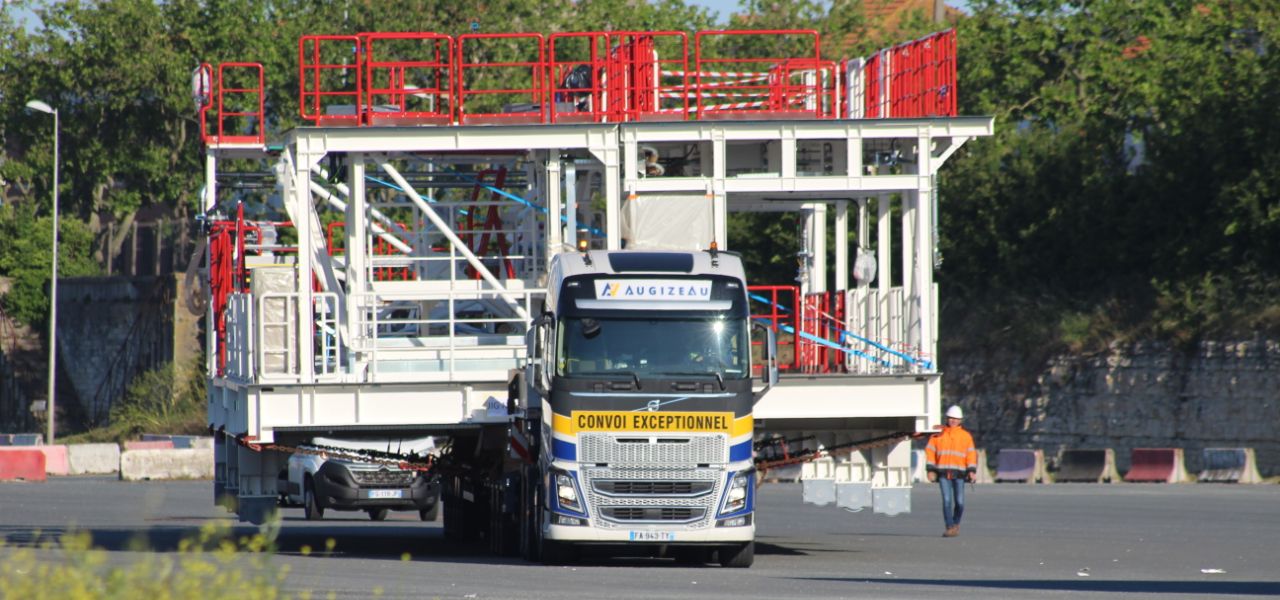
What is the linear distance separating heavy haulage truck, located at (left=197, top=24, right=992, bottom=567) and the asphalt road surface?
0.81 meters

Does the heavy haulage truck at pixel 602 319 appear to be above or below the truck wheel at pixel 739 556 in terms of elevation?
above

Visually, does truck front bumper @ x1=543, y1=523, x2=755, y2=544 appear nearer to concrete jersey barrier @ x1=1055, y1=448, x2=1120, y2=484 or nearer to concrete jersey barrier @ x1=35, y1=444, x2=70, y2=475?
concrete jersey barrier @ x1=1055, y1=448, x2=1120, y2=484

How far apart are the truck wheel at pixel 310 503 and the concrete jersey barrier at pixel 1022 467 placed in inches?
658

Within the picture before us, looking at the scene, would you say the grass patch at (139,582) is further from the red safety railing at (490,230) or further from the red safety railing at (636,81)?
the red safety railing at (490,230)

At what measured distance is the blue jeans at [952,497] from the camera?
75.3ft

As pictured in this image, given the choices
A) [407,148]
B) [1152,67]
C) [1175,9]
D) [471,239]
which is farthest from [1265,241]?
[407,148]

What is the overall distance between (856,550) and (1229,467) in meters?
18.1

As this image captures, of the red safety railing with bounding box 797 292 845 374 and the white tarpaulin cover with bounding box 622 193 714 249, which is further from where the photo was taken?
the red safety railing with bounding box 797 292 845 374

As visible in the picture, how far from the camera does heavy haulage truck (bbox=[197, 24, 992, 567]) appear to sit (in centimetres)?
1755

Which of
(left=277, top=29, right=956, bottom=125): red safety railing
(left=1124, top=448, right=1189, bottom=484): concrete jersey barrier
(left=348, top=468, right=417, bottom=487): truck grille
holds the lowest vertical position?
(left=1124, top=448, right=1189, bottom=484): concrete jersey barrier

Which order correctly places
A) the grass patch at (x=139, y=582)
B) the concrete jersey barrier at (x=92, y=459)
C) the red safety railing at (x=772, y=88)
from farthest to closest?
1. the concrete jersey barrier at (x=92, y=459)
2. the red safety railing at (x=772, y=88)
3. the grass patch at (x=139, y=582)

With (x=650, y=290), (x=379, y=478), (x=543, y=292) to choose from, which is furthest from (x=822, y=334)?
(x=379, y=478)

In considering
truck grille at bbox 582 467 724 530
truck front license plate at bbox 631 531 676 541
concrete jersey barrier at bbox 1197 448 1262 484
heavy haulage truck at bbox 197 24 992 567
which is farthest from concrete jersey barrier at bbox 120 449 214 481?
truck front license plate at bbox 631 531 676 541

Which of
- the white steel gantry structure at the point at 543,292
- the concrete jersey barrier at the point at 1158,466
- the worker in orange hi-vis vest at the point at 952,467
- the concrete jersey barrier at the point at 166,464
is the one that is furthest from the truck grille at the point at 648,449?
the concrete jersey barrier at the point at 166,464
